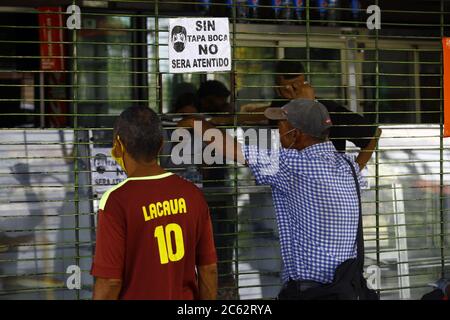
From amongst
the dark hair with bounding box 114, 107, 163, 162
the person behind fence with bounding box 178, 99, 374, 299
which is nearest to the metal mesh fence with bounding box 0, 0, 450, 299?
the person behind fence with bounding box 178, 99, 374, 299

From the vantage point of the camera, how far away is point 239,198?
5953 mm

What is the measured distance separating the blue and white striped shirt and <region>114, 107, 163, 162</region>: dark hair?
3.12ft

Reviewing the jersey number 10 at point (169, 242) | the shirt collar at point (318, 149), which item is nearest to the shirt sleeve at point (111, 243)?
the jersey number 10 at point (169, 242)

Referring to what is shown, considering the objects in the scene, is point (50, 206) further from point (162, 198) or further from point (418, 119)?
point (418, 119)

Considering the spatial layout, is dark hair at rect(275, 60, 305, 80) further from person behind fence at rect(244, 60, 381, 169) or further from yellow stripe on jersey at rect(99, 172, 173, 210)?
yellow stripe on jersey at rect(99, 172, 173, 210)

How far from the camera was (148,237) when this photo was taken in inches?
138

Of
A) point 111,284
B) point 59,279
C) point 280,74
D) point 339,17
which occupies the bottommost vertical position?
point 59,279

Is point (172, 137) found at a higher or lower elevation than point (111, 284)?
higher

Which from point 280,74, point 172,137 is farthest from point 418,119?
point 172,137

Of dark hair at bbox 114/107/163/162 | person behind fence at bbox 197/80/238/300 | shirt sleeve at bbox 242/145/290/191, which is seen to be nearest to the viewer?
dark hair at bbox 114/107/163/162

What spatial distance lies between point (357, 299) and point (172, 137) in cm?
211

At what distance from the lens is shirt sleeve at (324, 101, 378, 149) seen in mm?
5945

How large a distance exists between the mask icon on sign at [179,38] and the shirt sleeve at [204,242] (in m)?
1.95

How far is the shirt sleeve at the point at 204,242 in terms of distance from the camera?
3.76m
